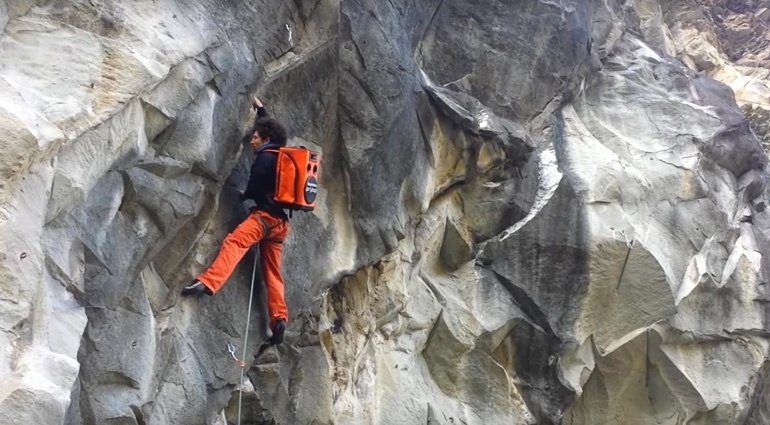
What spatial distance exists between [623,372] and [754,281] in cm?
324

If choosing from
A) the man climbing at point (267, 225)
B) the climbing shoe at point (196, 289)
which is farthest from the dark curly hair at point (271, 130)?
the climbing shoe at point (196, 289)

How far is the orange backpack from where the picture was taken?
8195 mm

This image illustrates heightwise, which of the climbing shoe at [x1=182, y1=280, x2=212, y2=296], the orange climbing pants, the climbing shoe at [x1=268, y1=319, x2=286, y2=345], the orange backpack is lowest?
the climbing shoe at [x1=268, y1=319, x2=286, y2=345]

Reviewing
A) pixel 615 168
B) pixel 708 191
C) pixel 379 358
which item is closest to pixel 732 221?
pixel 708 191

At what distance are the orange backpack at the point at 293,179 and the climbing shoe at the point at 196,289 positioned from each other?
3.76ft

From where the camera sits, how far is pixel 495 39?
1369cm

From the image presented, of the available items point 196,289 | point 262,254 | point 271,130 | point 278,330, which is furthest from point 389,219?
point 196,289

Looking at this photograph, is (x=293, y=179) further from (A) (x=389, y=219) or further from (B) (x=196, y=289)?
(A) (x=389, y=219)

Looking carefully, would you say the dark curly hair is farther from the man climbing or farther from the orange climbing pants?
the orange climbing pants

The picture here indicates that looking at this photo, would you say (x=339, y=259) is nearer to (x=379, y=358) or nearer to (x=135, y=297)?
(x=379, y=358)

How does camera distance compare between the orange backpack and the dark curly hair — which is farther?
the dark curly hair

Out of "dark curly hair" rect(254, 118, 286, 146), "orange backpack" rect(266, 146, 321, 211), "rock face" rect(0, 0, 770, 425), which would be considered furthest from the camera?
"dark curly hair" rect(254, 118, 286, 146)

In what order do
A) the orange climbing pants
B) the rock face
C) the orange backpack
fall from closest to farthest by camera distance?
1. the rock face
2. the orange climbing pants
3. the orange backpack

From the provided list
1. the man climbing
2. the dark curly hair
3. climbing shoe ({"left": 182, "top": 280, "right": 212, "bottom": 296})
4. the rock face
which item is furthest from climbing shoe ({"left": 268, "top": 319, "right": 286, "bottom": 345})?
the dark curly hair
